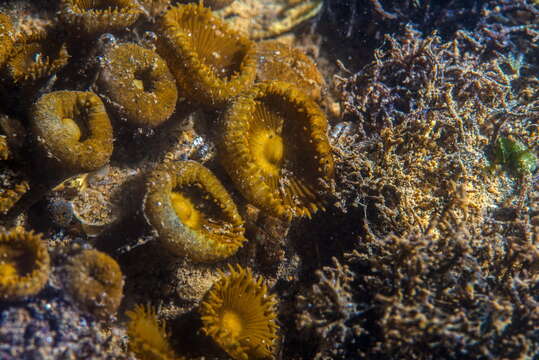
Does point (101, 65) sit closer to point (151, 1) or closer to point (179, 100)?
point (179, 100)

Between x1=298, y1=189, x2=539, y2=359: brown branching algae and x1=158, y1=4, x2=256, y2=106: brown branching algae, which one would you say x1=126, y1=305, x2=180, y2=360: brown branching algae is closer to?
x1=298, y1=189, x2=539, y2=359: brown branching algae

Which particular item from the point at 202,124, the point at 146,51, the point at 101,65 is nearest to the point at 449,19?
the point at 202,124

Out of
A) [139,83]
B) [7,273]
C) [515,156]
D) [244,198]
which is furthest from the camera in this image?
[515,156]

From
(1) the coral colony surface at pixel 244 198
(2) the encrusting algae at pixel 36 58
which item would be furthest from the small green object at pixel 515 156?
(2) the encrusting algae at pixel 36 58

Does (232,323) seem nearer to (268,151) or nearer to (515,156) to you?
(268,151)

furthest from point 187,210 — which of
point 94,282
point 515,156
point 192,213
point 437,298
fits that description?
point 515,156
